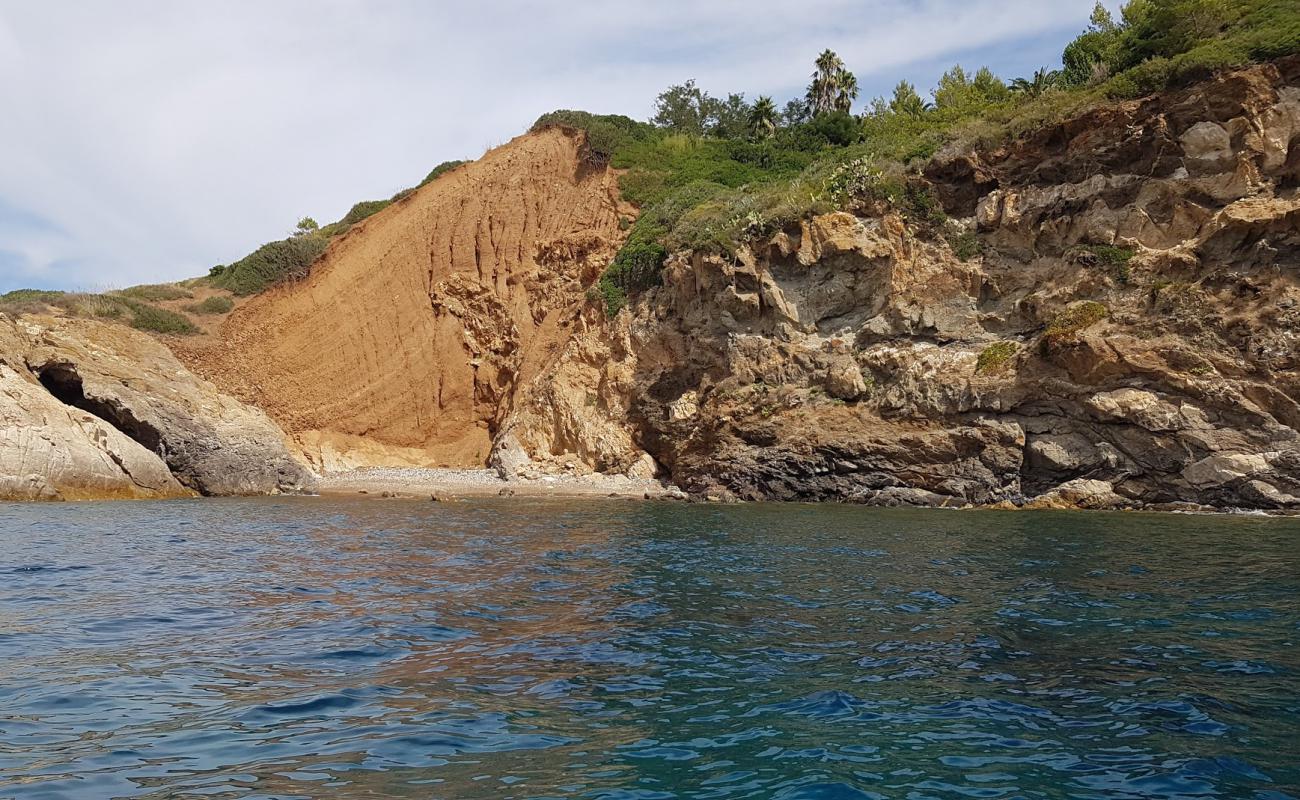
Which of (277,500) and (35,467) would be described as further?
(277,500)

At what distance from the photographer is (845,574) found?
38.6 feet

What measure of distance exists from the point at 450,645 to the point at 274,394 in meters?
31.4

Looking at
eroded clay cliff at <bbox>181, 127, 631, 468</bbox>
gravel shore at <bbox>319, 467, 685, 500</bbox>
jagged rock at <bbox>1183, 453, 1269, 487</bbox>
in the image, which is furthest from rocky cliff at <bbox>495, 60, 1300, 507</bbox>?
eroded clay cliff at <bbox>181, 127, 631, 468</bbox>

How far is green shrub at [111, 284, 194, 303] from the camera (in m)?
38.0

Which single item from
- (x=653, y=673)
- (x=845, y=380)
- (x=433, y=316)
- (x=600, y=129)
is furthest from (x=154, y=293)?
(x=653, y=673)

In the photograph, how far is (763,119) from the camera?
48.4 meters

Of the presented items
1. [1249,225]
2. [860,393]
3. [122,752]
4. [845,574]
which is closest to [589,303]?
[860,393]

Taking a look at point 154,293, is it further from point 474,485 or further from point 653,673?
point 653,673

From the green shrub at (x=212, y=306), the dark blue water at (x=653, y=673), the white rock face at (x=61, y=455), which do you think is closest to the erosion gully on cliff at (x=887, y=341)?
the white rock face at (x=61, y=455)

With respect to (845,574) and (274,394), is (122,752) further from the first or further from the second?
(274,394)

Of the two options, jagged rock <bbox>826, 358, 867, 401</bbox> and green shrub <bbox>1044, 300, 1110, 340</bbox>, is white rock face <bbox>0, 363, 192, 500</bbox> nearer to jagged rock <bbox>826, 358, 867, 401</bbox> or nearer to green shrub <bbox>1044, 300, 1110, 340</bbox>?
jagged rock <bbox>826, 358, 867, 401</bbox>

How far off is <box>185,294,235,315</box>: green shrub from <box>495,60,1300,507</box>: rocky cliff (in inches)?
657

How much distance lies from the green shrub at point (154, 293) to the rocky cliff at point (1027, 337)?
19.0m

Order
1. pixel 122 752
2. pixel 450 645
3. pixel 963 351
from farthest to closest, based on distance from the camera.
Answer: pixel 963 351 → pixel 450 645 → pixel 122 752
